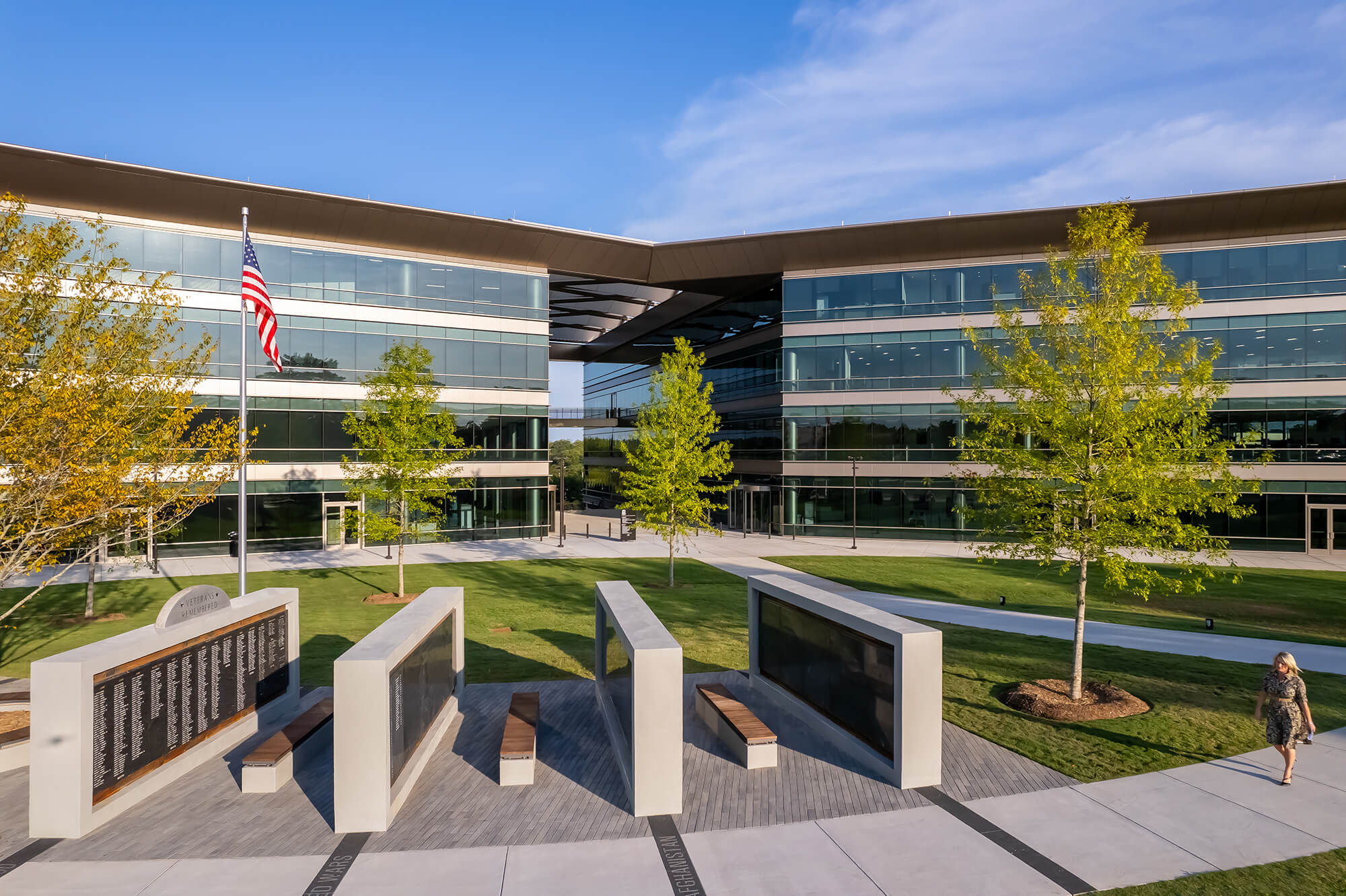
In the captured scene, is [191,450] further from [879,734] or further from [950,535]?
[950,535]

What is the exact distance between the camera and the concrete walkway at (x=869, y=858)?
7.07 metres

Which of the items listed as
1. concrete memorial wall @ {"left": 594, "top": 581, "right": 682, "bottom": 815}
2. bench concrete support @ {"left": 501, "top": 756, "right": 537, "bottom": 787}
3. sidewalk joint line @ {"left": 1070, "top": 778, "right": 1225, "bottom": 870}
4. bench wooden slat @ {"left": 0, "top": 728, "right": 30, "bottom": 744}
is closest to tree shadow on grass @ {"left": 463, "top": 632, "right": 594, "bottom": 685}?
bench concrete support @ {"left": 501, "top": 756, "right": 537, "bottom": 787}

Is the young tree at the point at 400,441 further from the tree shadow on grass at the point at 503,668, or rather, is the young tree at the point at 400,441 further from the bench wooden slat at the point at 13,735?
the bench wooden slat at the point at 13,735

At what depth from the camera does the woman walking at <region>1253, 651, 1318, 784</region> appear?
353 inches

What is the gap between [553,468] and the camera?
97688mm

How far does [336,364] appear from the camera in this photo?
115 feet

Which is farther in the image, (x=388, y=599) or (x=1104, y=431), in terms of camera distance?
(x=388, y=599)

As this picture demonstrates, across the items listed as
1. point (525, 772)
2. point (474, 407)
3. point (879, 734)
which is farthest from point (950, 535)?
point (525, 772)

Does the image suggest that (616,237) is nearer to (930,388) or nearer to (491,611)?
(930,388)

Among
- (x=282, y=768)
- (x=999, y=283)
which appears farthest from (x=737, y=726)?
(x=999, y=283)

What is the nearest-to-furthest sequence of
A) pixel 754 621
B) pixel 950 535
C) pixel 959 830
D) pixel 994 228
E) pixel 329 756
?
pixel 959 830 → pixel 329 756 → pixel 754 621 → pixel 994 228 → pixel 950 535

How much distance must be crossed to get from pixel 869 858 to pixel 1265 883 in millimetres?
3649

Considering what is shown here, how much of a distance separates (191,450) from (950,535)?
1381 inches

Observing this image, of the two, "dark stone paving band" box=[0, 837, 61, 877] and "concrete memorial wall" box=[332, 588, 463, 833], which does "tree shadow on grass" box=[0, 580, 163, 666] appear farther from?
"concrete memorial wall" box=[332, 588, 463, 833]
